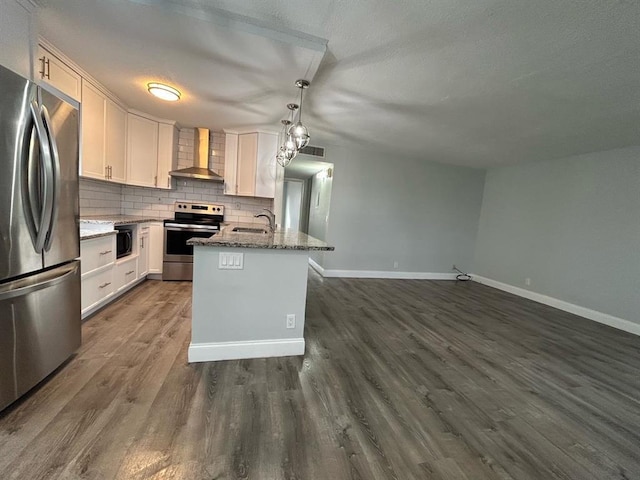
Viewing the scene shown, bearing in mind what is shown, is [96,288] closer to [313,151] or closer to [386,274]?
[313,151]

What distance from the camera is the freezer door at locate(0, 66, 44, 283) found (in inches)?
53.0

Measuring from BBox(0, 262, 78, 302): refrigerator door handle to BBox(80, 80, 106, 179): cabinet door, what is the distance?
1.65m

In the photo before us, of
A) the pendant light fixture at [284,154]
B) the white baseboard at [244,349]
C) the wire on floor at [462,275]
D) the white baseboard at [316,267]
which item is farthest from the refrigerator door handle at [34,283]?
the wire on floor at [462,275]

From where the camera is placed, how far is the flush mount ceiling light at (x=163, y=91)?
2.76 meters

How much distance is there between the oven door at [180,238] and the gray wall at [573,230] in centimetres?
540

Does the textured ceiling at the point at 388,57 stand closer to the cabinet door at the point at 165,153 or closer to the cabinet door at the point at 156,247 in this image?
the cabinet door at the point at 165,153

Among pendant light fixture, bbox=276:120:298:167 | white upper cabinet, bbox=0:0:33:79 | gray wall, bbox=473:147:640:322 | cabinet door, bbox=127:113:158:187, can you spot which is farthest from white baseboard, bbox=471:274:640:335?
white upper cabinet, bbox=0:0:33:79

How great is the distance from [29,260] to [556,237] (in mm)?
6282

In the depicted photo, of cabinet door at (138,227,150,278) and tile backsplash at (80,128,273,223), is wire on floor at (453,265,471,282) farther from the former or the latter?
cabinet door at (138,227,150,278)

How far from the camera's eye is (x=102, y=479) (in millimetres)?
1120

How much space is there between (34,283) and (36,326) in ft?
0.87

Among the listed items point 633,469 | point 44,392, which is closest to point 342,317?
point 633,469

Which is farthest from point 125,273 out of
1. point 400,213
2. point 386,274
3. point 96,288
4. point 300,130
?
point 400,213

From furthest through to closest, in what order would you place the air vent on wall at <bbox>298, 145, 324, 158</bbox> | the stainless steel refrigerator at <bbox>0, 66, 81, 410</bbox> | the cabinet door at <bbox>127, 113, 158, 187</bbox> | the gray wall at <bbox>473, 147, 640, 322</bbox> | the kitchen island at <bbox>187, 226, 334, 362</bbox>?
the air vent on wall at <bbox>298, 145, 324, 158</bbox>, the cabinet door at <bbox>127, 113, 158, 187</bbox>, the gray wall at <bbox>473, 147, 640, 322</bbox>, the kitchen island at <bbox>187, 226, 334, 362</bbox>, the stainless steel refrigerator at <bbox>0, 66, 81, 410</bbox>
